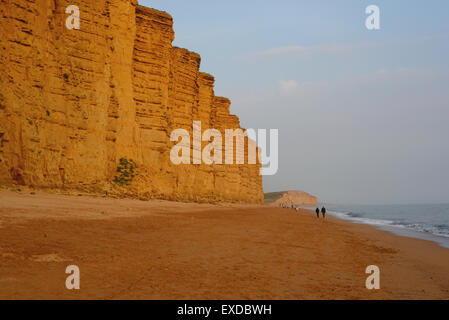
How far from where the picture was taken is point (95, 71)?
771 inches

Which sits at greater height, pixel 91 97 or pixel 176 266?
pixel 91 97

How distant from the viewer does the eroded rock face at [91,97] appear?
14.7 meters

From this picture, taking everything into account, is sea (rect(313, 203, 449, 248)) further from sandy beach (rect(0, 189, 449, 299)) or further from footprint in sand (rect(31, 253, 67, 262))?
footprint in sand (rect(31, 253, 67, 262))

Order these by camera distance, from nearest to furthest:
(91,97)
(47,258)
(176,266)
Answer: (47,258)
(176,266)
(91,97)

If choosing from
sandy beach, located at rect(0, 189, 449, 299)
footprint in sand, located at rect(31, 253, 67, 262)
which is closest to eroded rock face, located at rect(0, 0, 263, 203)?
sandy beach, located at rect(0, 189, 449, 299)

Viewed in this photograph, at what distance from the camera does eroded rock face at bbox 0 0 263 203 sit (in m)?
14.7

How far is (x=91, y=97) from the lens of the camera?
62.8 feet

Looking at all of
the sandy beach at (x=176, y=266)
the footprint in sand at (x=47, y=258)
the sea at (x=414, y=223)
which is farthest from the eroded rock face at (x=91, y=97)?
the sea at (x=414, y=223)

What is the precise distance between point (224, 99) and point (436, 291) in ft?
154

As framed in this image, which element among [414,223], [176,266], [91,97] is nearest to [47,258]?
[176,266]

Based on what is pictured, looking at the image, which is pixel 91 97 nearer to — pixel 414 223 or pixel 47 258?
pixel 47 258

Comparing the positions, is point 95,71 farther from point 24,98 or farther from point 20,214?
point 20,214

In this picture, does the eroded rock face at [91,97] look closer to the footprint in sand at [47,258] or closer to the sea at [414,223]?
the footprint in sand at [47,258]
